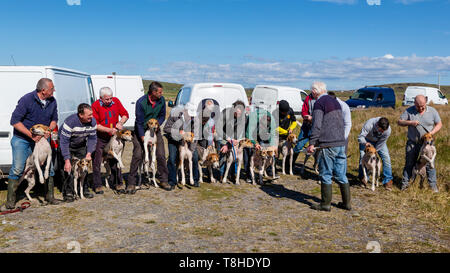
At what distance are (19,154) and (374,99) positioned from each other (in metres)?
21.9

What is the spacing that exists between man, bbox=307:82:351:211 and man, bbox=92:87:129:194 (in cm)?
393

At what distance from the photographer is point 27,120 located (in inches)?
229

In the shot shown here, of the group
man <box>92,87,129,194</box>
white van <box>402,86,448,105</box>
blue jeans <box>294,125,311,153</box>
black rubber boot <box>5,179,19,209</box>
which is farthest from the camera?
white van <box>402,86,448,105</box>

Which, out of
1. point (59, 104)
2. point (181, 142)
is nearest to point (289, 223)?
point (181, 142)

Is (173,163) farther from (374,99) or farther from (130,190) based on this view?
(374,99)

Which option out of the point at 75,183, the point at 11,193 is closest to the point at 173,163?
the point at 75,183

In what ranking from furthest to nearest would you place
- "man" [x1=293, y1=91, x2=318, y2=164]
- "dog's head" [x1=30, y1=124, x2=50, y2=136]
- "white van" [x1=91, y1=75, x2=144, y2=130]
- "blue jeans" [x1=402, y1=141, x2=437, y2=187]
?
"white van" [x1=91, y1=75, x2=144, y2=130] < "man" [x1=293, y1=91, x2=318, y2=164] < "blue jeans" [x1=402, y1=141, x2=437, y2=187] < "dog's head" [x1=30, y1=124, x2=50, y2=136]

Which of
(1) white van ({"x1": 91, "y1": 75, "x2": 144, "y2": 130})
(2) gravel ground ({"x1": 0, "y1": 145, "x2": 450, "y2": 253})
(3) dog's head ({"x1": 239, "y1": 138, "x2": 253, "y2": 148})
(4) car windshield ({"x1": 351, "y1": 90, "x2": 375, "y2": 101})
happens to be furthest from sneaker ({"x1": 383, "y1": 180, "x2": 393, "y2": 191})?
(4) car windshield ({"x1": 351, "y1": 90, "x2": 375, "y2": 101})

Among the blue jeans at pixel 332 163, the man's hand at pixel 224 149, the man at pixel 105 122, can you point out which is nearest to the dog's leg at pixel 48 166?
the man at pixel 105 122

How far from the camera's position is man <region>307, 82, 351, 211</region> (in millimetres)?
5926

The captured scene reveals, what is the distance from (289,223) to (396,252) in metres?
1.66

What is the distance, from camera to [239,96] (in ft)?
33.4

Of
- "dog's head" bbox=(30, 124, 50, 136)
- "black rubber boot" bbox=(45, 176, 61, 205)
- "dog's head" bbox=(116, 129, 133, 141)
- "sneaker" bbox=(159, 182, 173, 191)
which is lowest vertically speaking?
"sneaker" bbox=(159, 182, 173, 191)

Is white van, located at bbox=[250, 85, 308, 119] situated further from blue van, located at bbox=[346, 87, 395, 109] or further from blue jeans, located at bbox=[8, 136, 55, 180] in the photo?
blue jeans, located at bbox=[8, 136, 55, 180]
